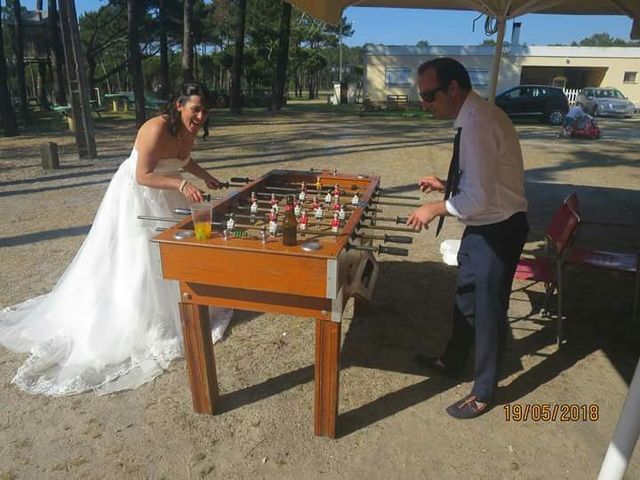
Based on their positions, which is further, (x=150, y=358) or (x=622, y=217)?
(x=622, y=217)

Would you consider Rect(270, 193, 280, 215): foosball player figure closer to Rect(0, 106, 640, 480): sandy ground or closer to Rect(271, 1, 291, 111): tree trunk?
Rect(0, 106, 640, 480): sandy ground

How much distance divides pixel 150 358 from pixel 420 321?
6.36 ft

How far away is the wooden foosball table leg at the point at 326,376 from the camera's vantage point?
6.80ft

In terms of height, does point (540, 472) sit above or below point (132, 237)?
below

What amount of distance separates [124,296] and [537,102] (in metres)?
18.0

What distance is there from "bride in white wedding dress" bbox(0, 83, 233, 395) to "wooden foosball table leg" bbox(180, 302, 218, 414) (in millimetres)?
517

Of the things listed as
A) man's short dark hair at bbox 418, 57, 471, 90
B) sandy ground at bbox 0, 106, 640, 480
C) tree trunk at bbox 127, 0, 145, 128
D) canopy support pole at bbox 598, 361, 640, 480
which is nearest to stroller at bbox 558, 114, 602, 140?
sandy ground at bbox 0, 106, 640, 480

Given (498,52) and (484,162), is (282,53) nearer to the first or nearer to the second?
(498,52)

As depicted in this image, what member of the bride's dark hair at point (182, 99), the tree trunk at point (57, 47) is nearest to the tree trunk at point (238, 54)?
the tree trunk at point (57, 47)

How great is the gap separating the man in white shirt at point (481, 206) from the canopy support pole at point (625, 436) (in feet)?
2.26

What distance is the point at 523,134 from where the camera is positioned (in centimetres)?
1427

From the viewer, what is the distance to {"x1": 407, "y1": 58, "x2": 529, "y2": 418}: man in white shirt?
2047 mm

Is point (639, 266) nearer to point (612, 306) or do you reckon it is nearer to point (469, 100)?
point (612, 306)

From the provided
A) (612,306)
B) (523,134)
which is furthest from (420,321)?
(523,134)
